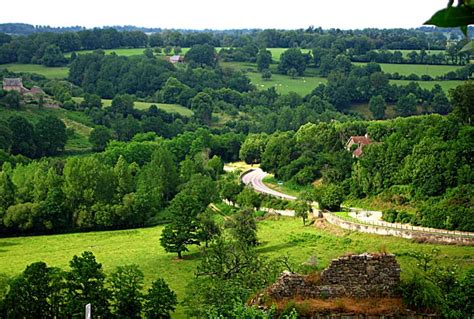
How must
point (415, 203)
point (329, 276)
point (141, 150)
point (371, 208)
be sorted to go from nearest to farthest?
point (329, 276)
point (415, 203)
point (371, 208)
point (141, 150)

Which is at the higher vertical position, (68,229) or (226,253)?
(226,253)

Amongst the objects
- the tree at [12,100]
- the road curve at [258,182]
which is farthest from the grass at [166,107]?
the road curve at [258,182]

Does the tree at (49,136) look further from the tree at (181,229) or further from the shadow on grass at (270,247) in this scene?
the shadow on grass at (270,247)

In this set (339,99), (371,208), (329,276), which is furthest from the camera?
(339,99)

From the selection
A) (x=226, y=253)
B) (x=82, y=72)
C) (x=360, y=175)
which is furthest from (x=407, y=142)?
(x=82, y=72)

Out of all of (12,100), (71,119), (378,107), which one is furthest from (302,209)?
(378,107)

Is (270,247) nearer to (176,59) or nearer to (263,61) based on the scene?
(263,61)

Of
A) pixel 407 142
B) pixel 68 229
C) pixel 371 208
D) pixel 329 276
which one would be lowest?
pixel 68 229

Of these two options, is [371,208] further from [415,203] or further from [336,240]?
[336,240]
